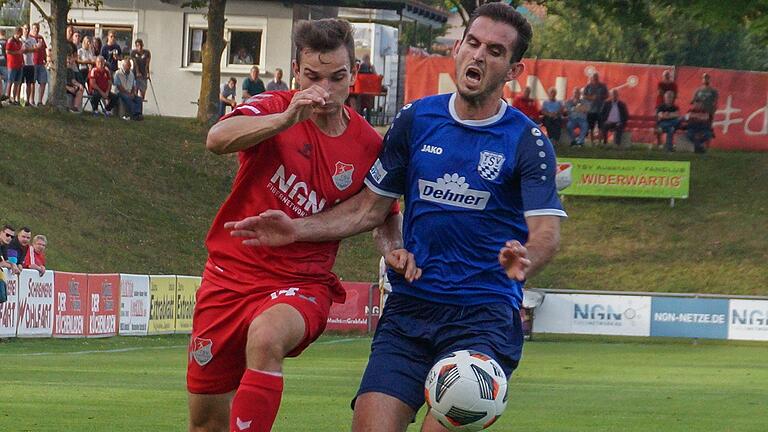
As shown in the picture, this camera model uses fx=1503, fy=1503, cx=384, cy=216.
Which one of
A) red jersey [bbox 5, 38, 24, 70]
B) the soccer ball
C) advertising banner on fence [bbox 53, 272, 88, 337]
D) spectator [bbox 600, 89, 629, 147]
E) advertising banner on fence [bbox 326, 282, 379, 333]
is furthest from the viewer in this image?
spectator [bbox 600, 89, 629, 147]

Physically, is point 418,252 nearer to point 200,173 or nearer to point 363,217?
point 363,217

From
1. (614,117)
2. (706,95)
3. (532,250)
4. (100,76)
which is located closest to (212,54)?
(100,76)

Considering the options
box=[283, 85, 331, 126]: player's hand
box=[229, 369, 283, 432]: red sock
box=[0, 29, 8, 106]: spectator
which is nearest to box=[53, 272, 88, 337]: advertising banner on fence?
box=[0, 29, 8, 106]: spectator

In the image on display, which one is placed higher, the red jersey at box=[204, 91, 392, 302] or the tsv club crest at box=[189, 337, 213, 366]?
the red jersey at box=[204, 91, 392, 302]

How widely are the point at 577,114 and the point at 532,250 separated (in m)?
34.5

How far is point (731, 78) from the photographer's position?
135ft

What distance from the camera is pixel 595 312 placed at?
Answer: 30.4 meters

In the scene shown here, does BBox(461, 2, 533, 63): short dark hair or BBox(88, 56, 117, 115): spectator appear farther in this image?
BBox(88, 56, 117, 115): spectator

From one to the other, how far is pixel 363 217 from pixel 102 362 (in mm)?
13587

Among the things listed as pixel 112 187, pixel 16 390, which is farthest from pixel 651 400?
pixel 112 187

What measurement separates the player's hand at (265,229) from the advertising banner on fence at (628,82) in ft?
113

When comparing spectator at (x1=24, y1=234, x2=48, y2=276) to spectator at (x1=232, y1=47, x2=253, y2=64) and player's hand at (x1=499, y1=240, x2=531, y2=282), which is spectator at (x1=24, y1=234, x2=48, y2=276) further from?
spectator at (x1=232, y1=47, x2=253, y2=64)

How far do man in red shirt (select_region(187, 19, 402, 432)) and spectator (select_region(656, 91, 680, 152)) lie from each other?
34174mm

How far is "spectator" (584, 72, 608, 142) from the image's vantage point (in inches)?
1558
